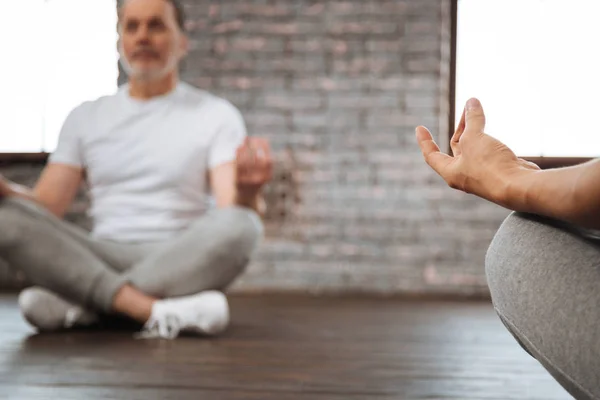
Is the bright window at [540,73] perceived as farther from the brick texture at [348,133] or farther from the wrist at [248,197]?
the wrist at [248,197]

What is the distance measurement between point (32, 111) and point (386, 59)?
1.84 metres

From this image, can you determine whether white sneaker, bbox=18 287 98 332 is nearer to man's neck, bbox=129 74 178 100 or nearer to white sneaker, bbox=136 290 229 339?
white sneaker, bbox=136 290 229 339

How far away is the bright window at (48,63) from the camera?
3.47m

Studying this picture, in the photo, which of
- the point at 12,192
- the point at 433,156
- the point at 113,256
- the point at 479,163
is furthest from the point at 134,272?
the point at 479,163

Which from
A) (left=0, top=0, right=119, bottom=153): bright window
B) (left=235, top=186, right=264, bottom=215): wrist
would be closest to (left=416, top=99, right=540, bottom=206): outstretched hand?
(left=235, top=186, right=264, bottom=215): wrist

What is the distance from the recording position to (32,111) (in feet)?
11.5

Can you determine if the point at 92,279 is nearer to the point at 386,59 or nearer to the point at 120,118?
the point at 120,118

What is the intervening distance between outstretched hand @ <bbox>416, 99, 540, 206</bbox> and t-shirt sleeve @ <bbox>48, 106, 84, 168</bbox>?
1537 millimetres

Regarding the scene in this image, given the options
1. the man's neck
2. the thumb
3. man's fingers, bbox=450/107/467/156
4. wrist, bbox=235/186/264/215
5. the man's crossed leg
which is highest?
the thumb

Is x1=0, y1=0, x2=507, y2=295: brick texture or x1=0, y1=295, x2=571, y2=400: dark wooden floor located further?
x1=0, y1=0, x2=507, y2=295: brick texture

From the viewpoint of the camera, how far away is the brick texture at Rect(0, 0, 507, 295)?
3289mm

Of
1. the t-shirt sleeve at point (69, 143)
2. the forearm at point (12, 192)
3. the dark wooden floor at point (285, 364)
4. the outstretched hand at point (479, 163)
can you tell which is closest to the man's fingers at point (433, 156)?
the outstretched hand at point (479, 163)

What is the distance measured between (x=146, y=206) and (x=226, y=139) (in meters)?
0.31

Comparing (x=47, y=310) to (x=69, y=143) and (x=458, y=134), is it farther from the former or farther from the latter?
(x=458, y=134)
